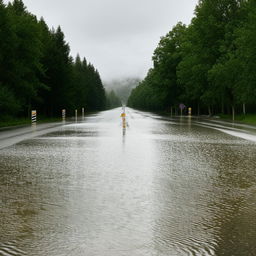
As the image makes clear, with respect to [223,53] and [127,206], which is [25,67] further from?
[127,206]

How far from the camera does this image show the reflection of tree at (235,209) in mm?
4738

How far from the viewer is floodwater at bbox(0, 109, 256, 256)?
4746 mm

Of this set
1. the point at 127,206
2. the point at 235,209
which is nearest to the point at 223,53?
the point at 235,209

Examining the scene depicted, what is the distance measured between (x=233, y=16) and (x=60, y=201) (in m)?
49.3

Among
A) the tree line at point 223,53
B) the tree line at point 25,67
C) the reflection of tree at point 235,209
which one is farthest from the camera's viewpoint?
the tree line at point 223,53

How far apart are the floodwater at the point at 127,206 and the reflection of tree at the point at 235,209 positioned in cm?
1

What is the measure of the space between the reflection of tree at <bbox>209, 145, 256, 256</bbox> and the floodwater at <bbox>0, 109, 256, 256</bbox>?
0.04 ft

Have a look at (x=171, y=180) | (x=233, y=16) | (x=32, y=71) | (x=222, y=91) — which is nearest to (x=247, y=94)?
(x=222, y=91)

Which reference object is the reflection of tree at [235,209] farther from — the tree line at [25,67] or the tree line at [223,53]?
the tree line at [223,53]

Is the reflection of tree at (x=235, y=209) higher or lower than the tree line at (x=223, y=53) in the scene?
lower

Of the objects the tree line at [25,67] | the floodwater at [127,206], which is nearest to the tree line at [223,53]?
the tree line at [25,67]

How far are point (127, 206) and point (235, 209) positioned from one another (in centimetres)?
163

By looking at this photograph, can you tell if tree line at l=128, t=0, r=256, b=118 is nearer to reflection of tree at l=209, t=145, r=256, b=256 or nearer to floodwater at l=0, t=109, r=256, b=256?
floodwater at l=0, t=109, r=256, b=256

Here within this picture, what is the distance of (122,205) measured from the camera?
6.71 meters
